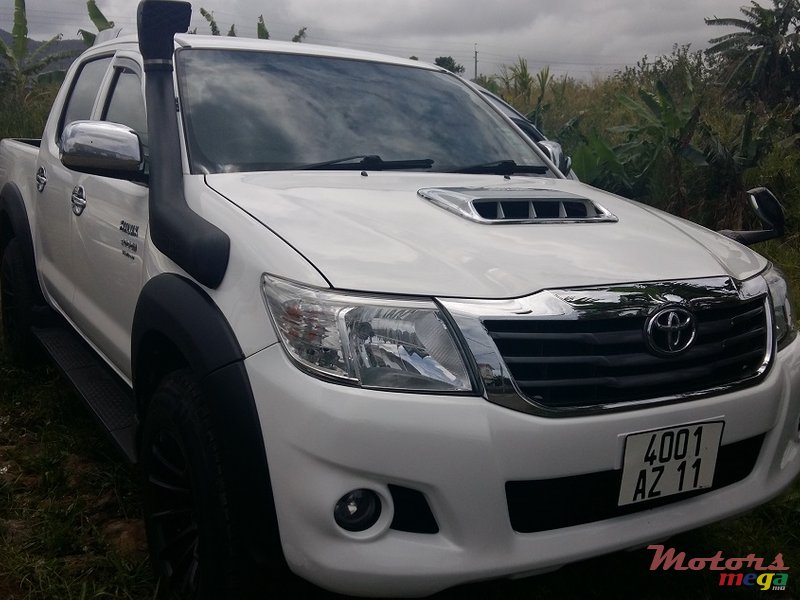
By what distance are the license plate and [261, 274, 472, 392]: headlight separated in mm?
434

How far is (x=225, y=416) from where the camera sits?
1786 mm

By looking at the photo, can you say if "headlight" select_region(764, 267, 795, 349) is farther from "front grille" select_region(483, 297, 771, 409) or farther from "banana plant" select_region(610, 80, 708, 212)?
"banana plant" select_region(610, 80, 708, 212)

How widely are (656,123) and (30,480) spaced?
5.73 m

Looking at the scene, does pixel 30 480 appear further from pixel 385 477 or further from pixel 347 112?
pixel 385 477

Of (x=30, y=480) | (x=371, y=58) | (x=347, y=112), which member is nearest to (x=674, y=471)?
(x=347, y=112)

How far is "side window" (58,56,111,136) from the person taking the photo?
353 cm

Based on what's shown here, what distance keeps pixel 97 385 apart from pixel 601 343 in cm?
211

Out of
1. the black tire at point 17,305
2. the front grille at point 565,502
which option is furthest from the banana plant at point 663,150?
the front grille at point 565,502

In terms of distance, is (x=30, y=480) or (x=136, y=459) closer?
(x=136, y=459)

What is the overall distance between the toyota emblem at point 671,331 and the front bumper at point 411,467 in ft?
0.60

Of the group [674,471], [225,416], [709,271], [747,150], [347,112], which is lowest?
[747,150]

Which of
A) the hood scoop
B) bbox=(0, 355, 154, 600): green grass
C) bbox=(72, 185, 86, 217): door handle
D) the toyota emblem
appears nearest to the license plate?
the toyota emblem

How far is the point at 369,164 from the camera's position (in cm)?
273

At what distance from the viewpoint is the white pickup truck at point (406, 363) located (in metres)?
1.68
